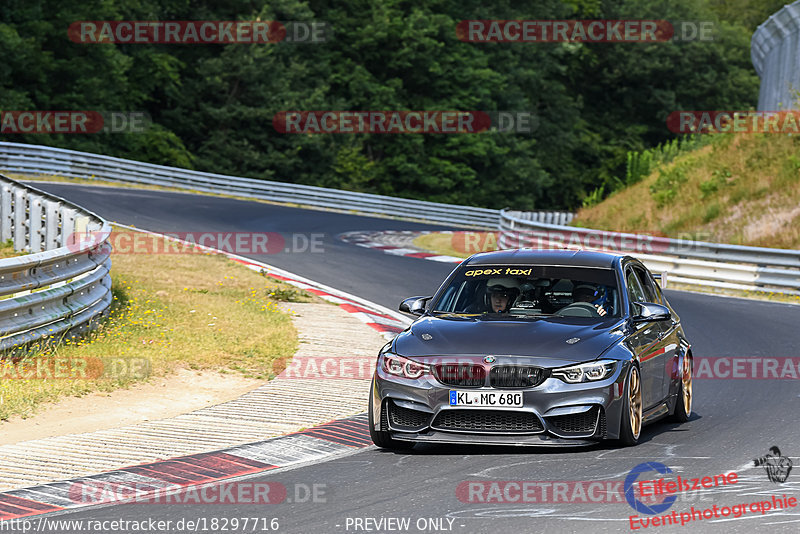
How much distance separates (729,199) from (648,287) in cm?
1992

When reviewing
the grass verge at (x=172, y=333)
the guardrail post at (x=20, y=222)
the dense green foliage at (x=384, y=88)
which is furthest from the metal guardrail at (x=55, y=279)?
the dense green foliage at (x=384, y=88)

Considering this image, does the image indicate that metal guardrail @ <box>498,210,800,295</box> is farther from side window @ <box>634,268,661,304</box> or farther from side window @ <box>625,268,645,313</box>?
side window @ <box>625,268,645,313</box>

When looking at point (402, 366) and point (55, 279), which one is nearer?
point (402, 366)

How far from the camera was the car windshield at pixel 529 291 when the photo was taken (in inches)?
370

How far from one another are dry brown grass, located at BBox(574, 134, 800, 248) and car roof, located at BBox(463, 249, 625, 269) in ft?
57.5

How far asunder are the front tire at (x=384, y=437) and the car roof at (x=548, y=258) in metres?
1.88

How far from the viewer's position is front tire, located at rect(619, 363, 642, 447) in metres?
8.35

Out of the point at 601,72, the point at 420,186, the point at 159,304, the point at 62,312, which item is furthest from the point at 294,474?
the point at 601,72

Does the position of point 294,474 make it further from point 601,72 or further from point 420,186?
point 601,72

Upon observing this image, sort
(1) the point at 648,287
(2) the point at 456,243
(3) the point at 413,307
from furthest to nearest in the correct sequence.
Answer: (2) the point at 456,243
(1) the point at 648,287
(3) the point at 413,307

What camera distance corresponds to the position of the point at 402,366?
27.7ft

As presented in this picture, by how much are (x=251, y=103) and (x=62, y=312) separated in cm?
4216

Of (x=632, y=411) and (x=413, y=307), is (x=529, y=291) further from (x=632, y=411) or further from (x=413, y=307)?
(x=632, y=411)

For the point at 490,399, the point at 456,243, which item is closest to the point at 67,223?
the point at 490,399
